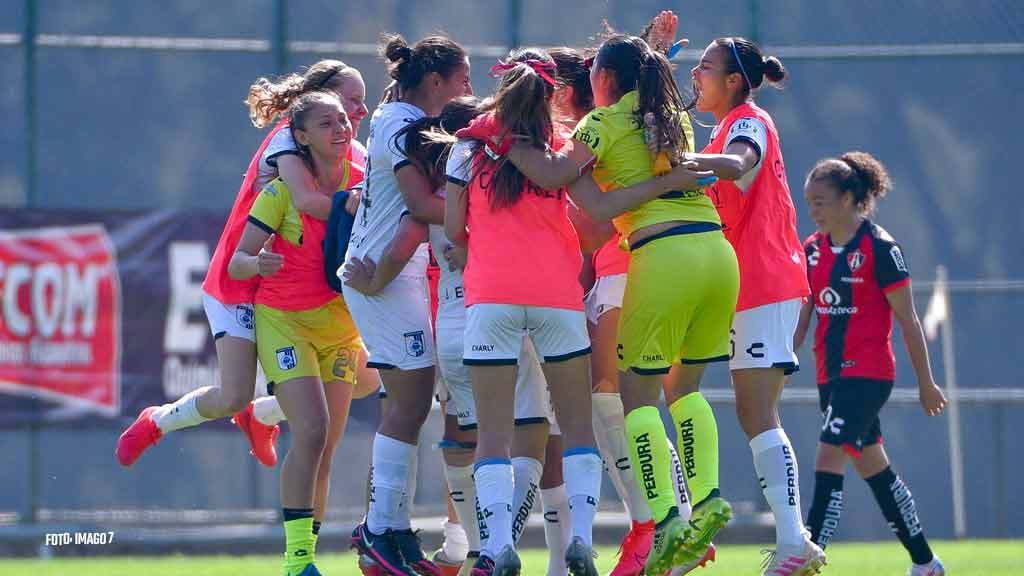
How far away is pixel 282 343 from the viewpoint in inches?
260

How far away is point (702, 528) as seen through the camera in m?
5.66

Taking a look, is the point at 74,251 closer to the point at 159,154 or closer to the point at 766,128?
the point at 159,154

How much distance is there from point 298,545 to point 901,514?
119 inches

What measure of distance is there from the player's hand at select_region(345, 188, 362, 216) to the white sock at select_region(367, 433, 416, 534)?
37.7 inches

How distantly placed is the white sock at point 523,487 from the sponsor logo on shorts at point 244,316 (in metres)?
1.40

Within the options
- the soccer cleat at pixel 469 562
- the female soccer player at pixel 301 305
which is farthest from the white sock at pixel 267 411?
the soccer cleat at pixel 469 562

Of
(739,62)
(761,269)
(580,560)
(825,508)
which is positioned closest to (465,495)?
(580,560)

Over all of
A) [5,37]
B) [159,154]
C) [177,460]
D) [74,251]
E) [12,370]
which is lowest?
[177,460]

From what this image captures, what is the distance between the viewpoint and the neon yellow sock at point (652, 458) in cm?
580

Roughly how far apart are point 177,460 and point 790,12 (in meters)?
5.88

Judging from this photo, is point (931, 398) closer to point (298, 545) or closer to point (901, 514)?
point (901, 514)

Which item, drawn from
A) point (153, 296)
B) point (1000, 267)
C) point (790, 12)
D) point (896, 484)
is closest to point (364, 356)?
point (896, 484)

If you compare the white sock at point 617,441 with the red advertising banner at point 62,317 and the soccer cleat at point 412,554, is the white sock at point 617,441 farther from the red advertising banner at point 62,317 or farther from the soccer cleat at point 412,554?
the red advertising banner at point 62,317

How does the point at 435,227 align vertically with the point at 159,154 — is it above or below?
below
